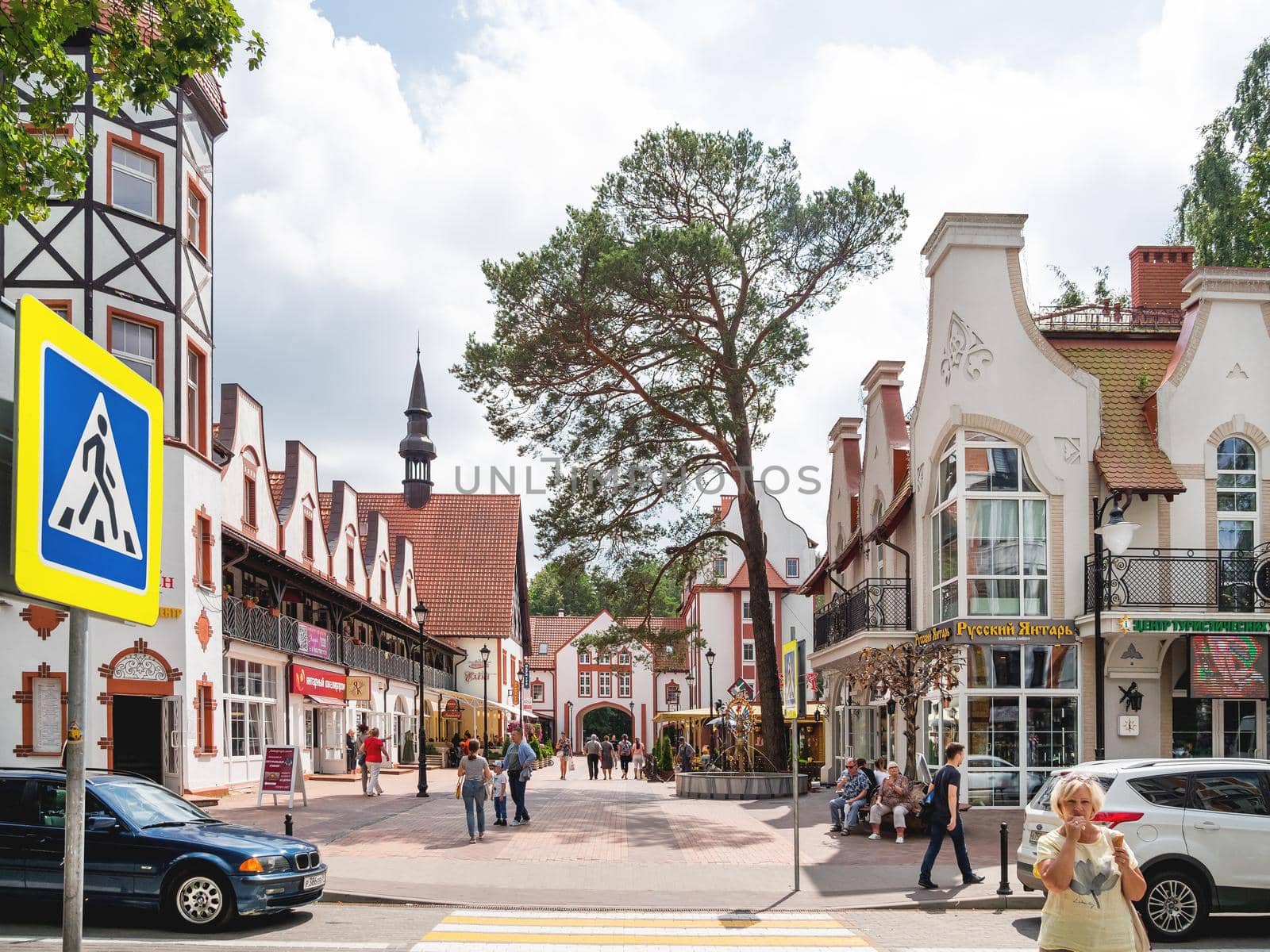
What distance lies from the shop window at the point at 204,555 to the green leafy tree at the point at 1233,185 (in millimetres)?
26701

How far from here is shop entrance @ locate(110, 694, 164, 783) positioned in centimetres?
2783

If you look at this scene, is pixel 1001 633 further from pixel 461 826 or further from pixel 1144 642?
pixel 461 826

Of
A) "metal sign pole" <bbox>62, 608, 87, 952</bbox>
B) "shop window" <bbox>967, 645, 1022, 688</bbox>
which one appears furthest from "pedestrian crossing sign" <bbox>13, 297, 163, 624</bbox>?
"shop window" <bbox>967, 645, 1022, 688</bbox>

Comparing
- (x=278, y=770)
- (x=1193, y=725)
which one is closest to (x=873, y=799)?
(x=1193, y=725)

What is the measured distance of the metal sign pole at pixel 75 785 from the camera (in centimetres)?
487

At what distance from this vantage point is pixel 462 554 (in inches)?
2709

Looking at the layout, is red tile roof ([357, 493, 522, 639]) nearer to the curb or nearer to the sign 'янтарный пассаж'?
the sign 'янтарный пассаж'

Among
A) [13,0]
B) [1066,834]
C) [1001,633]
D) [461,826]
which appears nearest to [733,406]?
[1001,633]

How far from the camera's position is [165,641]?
26.4 meters

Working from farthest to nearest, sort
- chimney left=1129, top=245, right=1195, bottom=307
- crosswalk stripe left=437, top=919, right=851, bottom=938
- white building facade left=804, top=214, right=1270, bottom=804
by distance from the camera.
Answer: chimney left=1129, top=245, right=1195, bottom=307 < white building facade left=804, top=214, right=1270, bottom=804 < crosswalk stripe left=437, top=919, right=851, bottom=938

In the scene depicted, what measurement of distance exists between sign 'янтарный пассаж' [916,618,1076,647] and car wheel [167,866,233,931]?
1570 cm

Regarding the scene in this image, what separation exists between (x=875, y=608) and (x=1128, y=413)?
689 centimetres

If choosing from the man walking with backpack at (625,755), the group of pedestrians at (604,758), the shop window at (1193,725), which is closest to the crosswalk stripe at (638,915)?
the shop window at (1193,725)

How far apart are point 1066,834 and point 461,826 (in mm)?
18559
